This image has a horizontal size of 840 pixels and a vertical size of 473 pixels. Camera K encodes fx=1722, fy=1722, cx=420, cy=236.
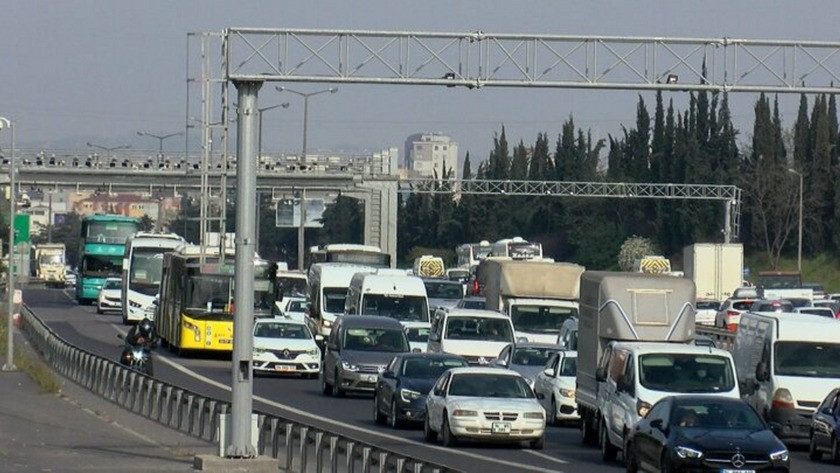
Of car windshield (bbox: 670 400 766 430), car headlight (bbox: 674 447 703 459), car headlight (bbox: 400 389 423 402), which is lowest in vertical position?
car headlight (bbox: 400 389 423 402)

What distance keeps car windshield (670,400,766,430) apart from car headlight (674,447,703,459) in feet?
2.15

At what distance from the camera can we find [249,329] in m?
22.2

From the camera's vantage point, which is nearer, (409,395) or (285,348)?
(409,395)

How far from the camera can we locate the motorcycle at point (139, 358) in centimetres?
3541

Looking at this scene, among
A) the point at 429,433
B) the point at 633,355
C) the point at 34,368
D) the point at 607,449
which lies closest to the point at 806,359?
the point at 633,355

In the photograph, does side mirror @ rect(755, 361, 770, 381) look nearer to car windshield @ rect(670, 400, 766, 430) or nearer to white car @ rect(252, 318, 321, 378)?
car windshield @ rect(670, 400, 766, 430)

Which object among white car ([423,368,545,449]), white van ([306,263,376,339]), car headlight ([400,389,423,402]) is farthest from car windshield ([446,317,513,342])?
white car ([423,368,545,449])

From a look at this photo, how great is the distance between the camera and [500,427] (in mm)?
26141

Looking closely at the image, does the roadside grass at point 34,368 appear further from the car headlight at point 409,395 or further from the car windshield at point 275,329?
the car headlight at point 409,395

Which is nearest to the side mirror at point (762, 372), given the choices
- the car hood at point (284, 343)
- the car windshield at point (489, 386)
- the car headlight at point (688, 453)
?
the car windshield at point (489, 386)

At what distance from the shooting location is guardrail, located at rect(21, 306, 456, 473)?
17.4 meters

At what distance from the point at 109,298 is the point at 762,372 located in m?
50.4

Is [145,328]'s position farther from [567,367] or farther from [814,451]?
[814,451]

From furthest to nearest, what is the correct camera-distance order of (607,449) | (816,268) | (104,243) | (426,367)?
(816,268) → (104,243) → (426,367) → (607,449)
